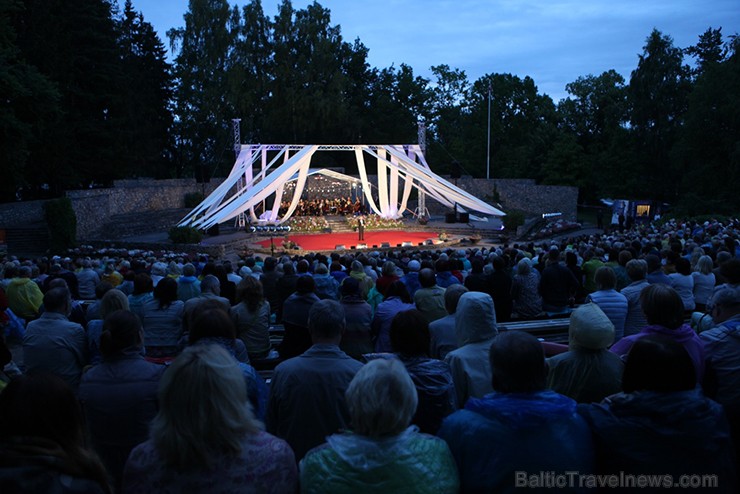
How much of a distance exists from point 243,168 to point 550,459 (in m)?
21.8

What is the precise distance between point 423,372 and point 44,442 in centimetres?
157

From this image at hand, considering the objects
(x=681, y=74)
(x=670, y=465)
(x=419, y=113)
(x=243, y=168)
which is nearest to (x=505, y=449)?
(x=670, y=465)

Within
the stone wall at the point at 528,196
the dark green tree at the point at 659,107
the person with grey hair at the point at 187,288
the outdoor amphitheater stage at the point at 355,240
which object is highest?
the dark green tree at the point at 659,107

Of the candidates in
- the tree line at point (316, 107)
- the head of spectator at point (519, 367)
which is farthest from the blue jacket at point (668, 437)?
the tree line at point (316, 107)

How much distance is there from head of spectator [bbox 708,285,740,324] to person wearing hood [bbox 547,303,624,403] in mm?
895

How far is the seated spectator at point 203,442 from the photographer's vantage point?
5.56 feet

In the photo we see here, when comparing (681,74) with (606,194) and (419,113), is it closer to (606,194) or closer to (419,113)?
(606,194)

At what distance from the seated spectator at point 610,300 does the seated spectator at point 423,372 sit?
7.14ft

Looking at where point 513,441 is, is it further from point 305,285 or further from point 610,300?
point 305,285

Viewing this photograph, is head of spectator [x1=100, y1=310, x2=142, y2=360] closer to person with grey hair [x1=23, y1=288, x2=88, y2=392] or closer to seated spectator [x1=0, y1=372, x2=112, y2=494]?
seated spectator [x1=0, y1=372, x2=112, y2=494]

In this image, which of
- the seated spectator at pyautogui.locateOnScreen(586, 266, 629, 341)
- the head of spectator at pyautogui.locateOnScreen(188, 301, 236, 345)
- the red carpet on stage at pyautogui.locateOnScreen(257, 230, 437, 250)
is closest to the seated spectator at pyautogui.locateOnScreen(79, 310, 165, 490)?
the head of spectator at pyautogui.locateOnScreen(188, 301, 236, 345)

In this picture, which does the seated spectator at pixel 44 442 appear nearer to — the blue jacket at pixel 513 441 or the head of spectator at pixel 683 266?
the blue jacket at pixel 513 441

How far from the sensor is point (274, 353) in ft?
15.8

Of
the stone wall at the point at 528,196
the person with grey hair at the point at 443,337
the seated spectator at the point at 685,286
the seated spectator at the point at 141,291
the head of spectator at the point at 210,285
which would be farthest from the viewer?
the stone wall at the point at 528,196
